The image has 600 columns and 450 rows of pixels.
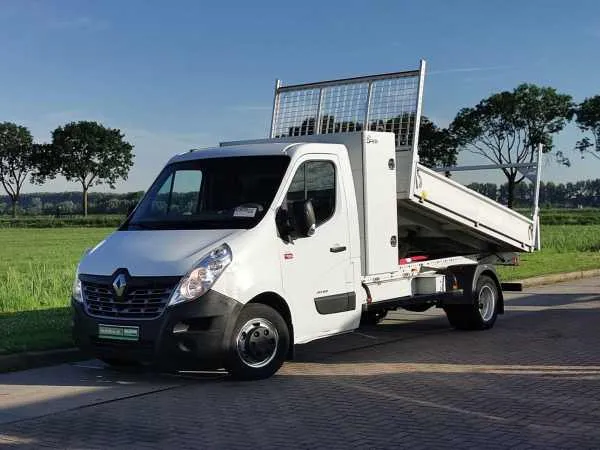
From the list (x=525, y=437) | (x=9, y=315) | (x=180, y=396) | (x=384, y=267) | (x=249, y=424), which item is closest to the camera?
(x=525, y=437)

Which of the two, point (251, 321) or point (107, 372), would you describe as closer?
point (251, 321)

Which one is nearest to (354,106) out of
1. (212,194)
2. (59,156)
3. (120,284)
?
(212,194)

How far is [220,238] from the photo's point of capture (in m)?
7.81

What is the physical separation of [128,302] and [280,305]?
5.02 feet

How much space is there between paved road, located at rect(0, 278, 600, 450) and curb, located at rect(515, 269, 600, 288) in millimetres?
7329

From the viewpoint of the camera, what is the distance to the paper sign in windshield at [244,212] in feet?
26.7

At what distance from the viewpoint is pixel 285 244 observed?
26.9 ft

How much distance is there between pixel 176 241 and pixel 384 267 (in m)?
2.80

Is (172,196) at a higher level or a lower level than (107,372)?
higher

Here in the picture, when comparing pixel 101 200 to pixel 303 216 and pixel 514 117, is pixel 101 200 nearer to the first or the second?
pixel 514 117

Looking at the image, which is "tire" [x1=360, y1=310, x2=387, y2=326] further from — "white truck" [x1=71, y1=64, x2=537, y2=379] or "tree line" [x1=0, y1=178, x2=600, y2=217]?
"tree line" [x1=0, y1=178, x2=600, y2=217]

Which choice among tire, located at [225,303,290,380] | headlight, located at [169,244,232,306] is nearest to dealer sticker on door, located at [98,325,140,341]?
headlight, located at [169,244,232,306]

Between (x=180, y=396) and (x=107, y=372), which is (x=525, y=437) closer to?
(x=180, y=396)

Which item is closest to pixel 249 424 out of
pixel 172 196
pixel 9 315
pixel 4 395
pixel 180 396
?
pixel 180 396
